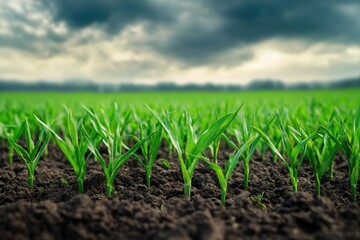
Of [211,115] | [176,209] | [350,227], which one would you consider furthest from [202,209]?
[211,115]

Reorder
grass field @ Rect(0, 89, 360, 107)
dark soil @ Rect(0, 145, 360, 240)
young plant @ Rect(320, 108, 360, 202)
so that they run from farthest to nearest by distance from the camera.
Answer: grass field @ Rect(0, 89, 360, 107) → young plant @ Rect(320, 108, 360, 202) → dark soil @ Rect(0, 145, 360, 240)

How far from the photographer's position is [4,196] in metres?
2.67

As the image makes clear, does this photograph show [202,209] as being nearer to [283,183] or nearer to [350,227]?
[350,227]

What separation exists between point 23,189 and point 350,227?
2.41 meters

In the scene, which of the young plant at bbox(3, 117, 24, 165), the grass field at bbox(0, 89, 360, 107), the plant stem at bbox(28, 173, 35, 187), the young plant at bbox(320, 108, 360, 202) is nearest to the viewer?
the young plant at bbox(320, 108, 360, 202)

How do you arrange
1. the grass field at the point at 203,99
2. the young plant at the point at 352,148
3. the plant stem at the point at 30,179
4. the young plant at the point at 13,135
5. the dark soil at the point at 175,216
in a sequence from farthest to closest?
the grass field at the point at 203,99, the young plant at the point at 13,135, the plant stem at the point at 30,179, the young plant at the point at 352,148, the dark soil at the point at 175,216

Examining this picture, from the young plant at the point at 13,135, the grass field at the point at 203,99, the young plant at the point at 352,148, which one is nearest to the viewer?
the young plant at the point at 352,148

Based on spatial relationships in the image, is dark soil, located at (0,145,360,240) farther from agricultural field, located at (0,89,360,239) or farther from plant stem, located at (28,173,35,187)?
plant stem, located at (28,173,35,187)

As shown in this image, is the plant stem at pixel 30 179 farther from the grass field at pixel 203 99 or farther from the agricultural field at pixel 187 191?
the grass field at pixel 203 99

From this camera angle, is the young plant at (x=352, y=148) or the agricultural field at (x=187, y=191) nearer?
the agricultural field at (x=187, y=191)

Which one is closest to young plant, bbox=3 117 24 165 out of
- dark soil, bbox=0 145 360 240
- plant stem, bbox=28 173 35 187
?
plant stem, bbox=28 173 35 187

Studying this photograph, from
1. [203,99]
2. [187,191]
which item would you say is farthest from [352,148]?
[203,99]

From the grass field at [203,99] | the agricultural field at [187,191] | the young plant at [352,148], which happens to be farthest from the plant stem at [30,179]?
the young plant at [352,148]

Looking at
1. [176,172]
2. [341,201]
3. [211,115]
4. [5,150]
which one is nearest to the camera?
[341,201]
